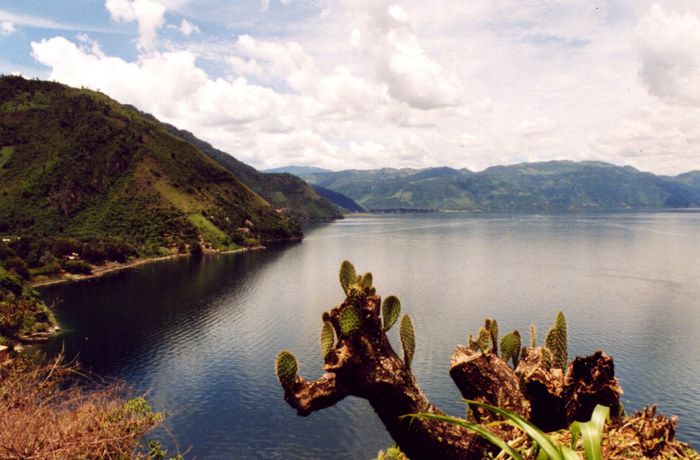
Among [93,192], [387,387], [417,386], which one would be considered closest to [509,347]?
[417,386]

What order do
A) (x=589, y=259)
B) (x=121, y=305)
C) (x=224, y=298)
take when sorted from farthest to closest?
(x=589, y=259) < (x=224, y=298) < (x=121, y=305)

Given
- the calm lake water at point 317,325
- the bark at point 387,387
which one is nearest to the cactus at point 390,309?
the bark at point 387,387

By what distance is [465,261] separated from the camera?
128250 millimetres

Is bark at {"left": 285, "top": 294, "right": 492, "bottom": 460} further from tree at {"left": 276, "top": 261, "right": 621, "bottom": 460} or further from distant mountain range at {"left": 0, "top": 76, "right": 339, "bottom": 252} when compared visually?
distant mountain range at {"left": 0, "top": 76, "right": 339, "bottom": 252}

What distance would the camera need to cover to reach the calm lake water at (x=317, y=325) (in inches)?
1688

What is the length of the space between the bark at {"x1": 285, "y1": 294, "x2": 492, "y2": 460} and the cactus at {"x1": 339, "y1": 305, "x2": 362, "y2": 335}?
12 centimetres

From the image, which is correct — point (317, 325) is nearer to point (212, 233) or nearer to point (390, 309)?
point (390, 309)

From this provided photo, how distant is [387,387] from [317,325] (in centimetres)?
6502

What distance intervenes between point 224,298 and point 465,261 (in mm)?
76592

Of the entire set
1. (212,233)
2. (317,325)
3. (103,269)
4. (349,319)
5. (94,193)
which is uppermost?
(94,193)

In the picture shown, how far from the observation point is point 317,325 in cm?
7125

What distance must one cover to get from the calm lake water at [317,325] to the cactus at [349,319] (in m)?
34.8

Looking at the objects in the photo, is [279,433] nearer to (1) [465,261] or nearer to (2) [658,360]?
(2) [658,360]

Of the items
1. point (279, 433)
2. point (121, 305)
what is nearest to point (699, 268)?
point (279, 433)
